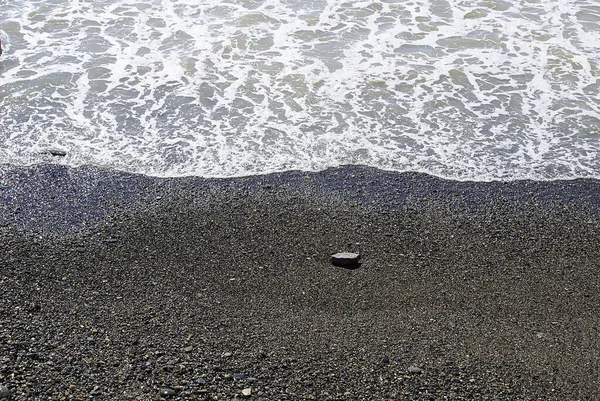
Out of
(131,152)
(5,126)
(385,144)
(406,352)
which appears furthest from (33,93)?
(406,352)

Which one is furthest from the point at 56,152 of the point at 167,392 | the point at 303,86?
the point at 167,392

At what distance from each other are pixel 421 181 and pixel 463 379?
130 inches

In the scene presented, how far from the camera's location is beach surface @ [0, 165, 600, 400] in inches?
212

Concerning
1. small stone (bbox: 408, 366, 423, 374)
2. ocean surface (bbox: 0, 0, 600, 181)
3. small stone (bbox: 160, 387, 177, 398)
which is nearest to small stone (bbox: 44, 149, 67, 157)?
ocean surface (bbox: 0, 0, 600, 181)

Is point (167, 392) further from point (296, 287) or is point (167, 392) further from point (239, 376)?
point (296, 287)

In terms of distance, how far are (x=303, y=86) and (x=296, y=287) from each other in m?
4.46

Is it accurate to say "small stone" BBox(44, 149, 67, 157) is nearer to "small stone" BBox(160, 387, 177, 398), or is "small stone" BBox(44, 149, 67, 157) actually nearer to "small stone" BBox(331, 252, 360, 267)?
"small stone" BBox(331, 252, 360, 267)

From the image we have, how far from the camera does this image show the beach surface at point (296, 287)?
5.38 metres

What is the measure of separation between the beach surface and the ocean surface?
0.50 meters

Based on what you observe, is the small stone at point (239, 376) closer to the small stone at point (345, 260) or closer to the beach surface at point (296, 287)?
the beach surface at point (296, 287)

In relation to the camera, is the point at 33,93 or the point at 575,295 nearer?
the point at 575,295

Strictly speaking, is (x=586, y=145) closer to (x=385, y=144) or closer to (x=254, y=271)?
(x=385, y=144)

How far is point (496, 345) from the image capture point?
5773 mm

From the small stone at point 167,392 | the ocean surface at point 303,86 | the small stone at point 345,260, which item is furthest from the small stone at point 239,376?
the ocean surface at point 303,86
